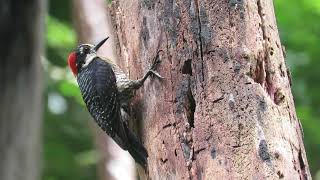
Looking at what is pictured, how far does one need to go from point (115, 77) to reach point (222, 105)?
3.73 ft

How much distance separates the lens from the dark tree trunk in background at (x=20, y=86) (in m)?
4.68

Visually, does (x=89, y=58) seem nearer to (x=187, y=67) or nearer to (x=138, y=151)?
(x=138, y=151)

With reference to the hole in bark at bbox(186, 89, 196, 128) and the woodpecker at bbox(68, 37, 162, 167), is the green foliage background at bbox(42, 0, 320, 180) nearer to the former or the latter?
the woodpecker at bbox(68, 37, 162, 167)

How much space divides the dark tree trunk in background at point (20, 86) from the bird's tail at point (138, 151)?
1314mm

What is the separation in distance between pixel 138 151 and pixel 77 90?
2863 millimetres

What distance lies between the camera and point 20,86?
15.7 ft

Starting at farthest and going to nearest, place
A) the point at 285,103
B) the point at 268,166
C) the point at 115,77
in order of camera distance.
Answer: the point at 115,77 → the point at 285,103 → the point at 268,166

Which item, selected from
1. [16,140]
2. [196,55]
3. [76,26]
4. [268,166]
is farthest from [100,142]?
[268,166]

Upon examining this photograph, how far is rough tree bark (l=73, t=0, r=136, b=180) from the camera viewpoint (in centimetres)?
497

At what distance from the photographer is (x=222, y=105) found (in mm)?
3150

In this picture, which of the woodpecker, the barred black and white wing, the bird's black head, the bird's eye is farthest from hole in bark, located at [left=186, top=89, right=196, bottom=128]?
the bird's eye

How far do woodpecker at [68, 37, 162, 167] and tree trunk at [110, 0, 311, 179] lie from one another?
4.4 inches

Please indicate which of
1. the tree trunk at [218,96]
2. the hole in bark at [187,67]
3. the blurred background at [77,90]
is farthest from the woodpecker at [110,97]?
the blurred background at [77,90]

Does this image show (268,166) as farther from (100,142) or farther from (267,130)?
(100,142)
